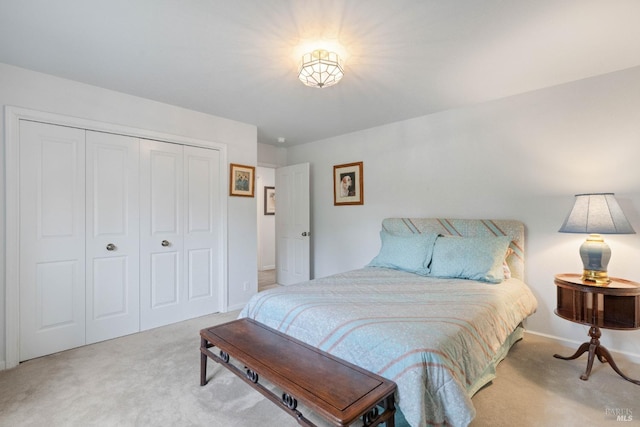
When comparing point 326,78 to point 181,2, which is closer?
point 181,2

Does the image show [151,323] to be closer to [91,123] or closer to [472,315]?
[91,123]

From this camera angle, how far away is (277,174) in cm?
504

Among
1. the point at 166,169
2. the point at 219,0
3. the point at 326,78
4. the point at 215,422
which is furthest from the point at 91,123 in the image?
the point at 215,422

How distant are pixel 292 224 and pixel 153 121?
2.40m

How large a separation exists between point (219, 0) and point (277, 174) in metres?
3.45

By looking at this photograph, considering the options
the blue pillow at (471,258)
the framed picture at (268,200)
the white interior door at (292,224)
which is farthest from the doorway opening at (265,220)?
the blue pillow at (471,258)

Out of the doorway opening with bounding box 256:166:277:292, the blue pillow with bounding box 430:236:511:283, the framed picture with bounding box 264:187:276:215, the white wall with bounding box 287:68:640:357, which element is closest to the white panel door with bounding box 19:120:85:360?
the white wall with bounding box 287:68:640:357

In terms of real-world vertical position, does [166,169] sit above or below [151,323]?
above

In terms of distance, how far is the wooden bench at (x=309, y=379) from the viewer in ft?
4.17

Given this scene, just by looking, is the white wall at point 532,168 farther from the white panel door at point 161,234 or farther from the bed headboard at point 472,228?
the white panel door at point 161,234

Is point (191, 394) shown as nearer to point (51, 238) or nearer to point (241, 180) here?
point (51, 238)

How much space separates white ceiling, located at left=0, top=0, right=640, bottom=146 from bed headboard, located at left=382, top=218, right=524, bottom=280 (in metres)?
1.25

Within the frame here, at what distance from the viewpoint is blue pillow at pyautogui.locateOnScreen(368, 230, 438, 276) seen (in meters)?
2.98

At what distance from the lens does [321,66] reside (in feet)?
6.70
